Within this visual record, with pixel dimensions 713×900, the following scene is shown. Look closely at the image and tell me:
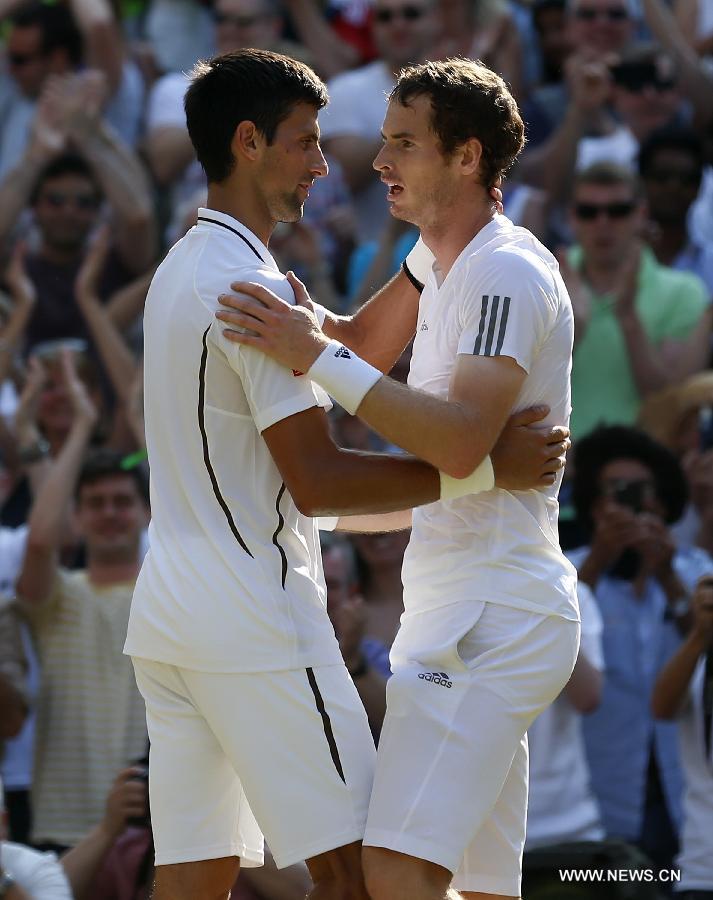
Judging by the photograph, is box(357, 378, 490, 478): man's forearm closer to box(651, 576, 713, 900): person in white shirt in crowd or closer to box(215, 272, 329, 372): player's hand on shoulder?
box(215, 272, 329, 372): player's hand on shoulder

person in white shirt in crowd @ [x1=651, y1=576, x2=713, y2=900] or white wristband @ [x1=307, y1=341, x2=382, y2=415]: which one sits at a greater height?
white wristband @ [x1=307, y1=341, x2=382, y2=415]

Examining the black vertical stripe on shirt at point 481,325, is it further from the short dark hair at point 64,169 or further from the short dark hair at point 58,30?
the short dark hair at point 58,30

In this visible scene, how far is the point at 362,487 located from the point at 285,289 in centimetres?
50

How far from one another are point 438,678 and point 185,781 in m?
0.64

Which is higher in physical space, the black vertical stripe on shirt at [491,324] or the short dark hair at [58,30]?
the short dark hair at [58,30]

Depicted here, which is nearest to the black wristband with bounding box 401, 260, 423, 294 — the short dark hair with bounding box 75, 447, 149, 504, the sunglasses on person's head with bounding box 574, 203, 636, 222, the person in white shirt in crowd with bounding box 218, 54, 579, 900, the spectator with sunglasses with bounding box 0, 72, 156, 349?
the person in white shirt in crowd with bounding box 218, 54, 579, 900

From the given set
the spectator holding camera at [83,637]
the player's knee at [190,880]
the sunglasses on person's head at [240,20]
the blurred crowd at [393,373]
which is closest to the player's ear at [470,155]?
the player's knee at [190,880]

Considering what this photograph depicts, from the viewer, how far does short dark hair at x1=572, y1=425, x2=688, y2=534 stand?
6863mm

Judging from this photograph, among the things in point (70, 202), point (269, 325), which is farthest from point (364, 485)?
point (70, 202)

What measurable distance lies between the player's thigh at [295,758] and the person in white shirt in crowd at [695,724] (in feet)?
8.20

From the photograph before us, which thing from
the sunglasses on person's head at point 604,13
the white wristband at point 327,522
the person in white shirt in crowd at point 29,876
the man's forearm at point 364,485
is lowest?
the person in white shirt in crowd at point 29,876

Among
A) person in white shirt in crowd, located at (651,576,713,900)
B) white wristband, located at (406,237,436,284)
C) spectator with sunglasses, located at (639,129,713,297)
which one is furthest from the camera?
spectator with sunglasses, located at (639,129,713,297)

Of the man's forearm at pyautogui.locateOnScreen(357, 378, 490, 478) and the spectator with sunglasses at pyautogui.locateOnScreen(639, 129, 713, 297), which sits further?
the spectator with sunglasses at pyautogui.locateOnScreen(639, 129, 713, 297)

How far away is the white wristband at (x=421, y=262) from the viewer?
4398 mm
